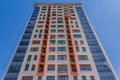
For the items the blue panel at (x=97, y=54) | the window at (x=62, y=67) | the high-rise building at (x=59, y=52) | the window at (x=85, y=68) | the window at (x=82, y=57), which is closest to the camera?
the high-rise building at (x=59, y=52)

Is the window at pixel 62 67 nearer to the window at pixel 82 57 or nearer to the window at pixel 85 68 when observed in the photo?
the window at pixel 85 68

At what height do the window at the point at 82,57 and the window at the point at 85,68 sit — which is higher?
the window at the point at 82,57

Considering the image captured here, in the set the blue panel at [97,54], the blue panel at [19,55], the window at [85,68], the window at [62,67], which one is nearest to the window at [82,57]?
the blue panel at [97,54]

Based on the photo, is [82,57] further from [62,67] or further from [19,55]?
[19,55]

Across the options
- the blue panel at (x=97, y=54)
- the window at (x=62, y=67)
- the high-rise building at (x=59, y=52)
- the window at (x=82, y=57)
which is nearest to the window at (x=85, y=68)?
the high-rise building at (x=59, y=52)

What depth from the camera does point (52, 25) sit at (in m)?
66.1

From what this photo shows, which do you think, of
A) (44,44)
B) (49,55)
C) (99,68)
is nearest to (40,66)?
(49,55)

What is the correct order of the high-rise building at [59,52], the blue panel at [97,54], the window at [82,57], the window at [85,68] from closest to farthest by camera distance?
the high-rise building at [59,52], the blue panel at [97,54], the window at [85,68], the window at [82,57]

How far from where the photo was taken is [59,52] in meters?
52.7

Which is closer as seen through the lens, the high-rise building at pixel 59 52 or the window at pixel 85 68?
the high-rise building at pixel 59 52

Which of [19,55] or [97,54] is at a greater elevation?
[19,55]

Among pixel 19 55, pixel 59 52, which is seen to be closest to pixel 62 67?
pixel 59 52

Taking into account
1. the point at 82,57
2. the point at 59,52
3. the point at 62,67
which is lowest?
the point at 62,67

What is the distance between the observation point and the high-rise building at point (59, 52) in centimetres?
4575
